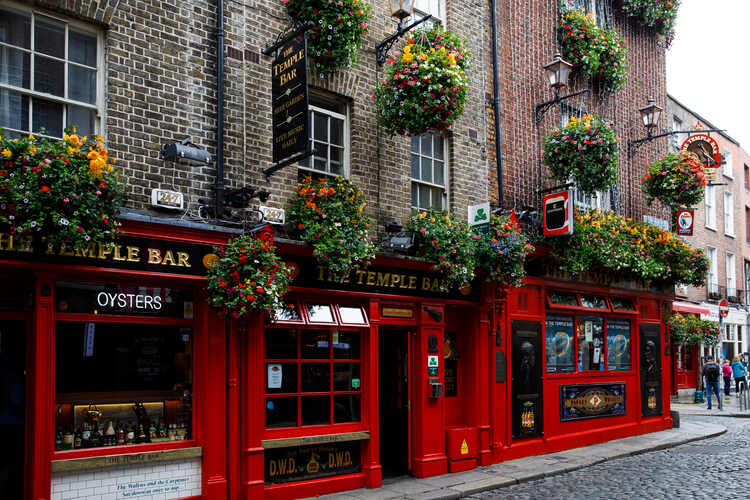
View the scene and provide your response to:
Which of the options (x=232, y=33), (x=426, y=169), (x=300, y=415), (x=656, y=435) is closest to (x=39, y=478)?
(x=300, y=415)

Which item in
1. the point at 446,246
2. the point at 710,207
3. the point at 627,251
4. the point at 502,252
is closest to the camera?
the point at 446,246

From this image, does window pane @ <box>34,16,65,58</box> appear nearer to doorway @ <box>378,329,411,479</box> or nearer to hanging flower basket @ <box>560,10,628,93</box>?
doorway @ <box>378,329,411,479</box>

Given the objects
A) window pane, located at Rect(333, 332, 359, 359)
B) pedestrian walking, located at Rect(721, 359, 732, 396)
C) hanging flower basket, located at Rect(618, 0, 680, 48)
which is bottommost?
pedestrian walking, located at Rect(721, 359, 732, 396)

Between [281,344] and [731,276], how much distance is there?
92.1 feet

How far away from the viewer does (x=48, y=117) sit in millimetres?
7785

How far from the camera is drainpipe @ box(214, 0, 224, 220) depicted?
8828 millimetres

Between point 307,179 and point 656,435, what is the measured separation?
36.6ft

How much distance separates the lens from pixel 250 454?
8742 mm

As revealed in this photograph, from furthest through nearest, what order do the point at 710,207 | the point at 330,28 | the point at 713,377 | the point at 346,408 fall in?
1. the point at 710,207
2. the point at 713,377
3. the point at 346,408
4. the point at 330,28

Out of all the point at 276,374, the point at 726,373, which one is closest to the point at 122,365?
the point at 276,374

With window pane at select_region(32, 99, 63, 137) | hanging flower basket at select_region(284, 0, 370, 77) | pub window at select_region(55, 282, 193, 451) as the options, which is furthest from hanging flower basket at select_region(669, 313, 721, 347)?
window pane at select_region(32, 99, 63, 137)

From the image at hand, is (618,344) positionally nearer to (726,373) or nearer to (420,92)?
(420,92)

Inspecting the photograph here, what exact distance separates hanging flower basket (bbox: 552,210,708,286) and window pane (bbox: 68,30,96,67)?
9.25m

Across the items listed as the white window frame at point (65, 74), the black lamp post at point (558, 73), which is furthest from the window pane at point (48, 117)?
the black lamp post at point (558, 73)
